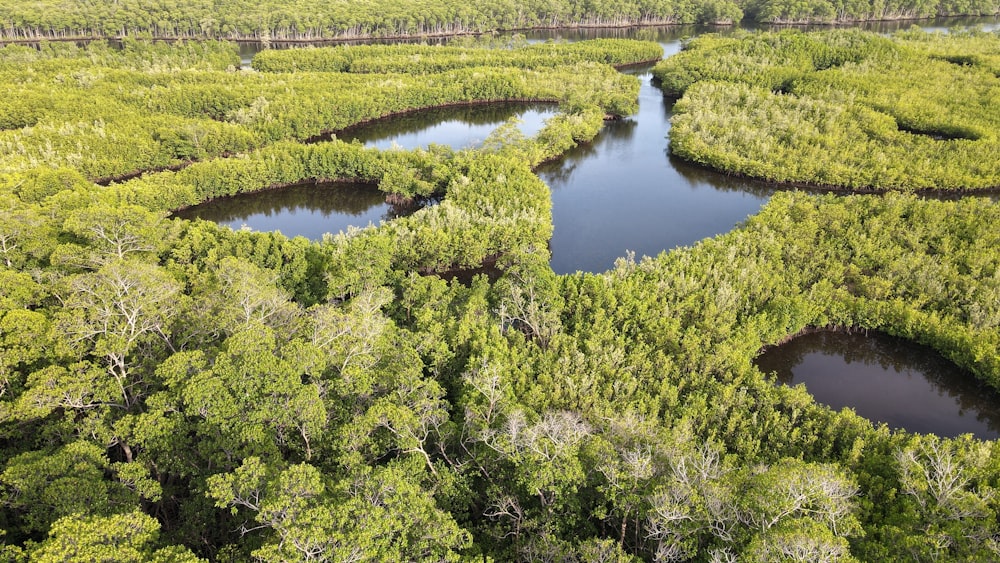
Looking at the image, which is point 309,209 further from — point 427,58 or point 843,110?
point 843,110

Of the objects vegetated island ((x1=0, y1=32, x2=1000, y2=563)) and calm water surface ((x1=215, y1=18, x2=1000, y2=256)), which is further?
calm water surface ((x1=215, y1=18, x2=1000, y2=256))

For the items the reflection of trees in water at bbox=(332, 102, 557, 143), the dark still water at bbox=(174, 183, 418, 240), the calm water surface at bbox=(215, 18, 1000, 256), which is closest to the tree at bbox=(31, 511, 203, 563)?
the calm water surface at bbox=(215, 18, 1000, 256)

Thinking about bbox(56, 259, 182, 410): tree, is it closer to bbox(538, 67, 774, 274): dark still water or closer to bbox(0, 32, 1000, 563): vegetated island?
bbox(0, 32, 1000, 563): vegetated island

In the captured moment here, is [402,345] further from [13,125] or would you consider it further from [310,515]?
[13,125]

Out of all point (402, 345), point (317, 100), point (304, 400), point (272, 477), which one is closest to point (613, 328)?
point (402, 345)

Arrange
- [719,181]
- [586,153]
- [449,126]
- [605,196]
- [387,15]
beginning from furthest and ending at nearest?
1. [387,15]
2. [449,126]
3. [586,153]
4. [719,181]
5. [605,196]

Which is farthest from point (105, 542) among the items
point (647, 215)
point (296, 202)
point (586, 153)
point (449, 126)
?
point (449, 126)
